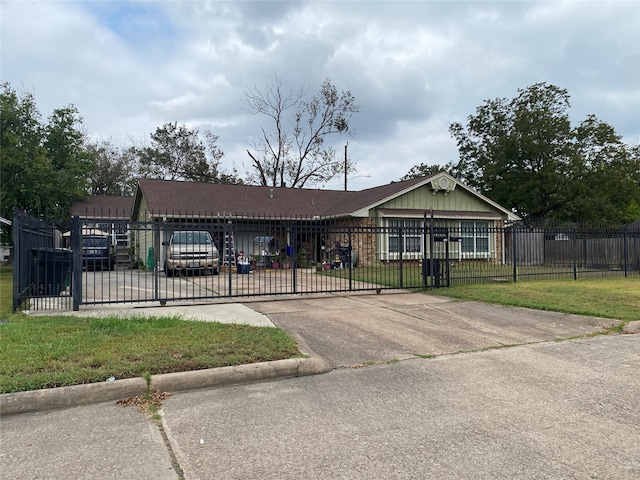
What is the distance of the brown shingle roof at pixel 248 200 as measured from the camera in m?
20.9

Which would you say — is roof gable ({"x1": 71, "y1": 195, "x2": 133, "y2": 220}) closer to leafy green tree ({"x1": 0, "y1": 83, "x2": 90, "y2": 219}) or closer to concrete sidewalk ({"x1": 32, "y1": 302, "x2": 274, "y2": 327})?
leafy green tree ({"x1": 0, "y1": 83, "x2": 90, "y2": 219})

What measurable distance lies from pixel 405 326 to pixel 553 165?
89.0 feet

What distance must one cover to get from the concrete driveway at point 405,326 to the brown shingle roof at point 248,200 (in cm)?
1113

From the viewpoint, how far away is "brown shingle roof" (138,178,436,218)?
20.9 meters

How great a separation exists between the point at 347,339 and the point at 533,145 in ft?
93.0

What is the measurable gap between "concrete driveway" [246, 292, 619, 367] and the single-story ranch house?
9.64 meters

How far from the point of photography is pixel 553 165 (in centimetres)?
2991

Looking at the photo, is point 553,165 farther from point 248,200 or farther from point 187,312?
point 187,312

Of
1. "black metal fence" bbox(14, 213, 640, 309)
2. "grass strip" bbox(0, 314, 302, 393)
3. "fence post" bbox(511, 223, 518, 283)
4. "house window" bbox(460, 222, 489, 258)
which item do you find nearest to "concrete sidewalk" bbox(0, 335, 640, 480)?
"grass strip" bbox(0, 314, 302, 393)

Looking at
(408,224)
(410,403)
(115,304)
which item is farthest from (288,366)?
(408,224)

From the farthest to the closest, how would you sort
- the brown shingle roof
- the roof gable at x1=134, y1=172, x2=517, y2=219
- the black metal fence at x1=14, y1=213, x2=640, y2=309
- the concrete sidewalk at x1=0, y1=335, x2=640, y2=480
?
the brown shingle roof, the roof gable at x1=134, y1=172, x2=517, y2=219, the black metal fence at x1=14, y1=213, x2=640, y2=309, the concrete sidewalk at x1=0, y1=335, x2=640, y2=480

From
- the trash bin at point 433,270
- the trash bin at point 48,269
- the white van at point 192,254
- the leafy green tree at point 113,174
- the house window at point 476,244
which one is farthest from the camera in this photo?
the leafy green tree at point 113,174

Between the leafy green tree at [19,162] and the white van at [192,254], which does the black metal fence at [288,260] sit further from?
the leafy green tree at [19,162]

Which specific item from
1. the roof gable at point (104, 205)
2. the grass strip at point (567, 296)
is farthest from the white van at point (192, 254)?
the roof gable at point (104, 205)
